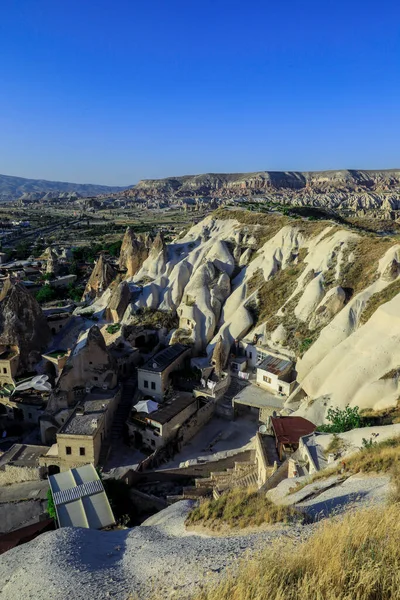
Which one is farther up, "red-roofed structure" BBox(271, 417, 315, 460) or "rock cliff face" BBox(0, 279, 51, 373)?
"rock cliff face" BBox(0, 279, 51, 373)

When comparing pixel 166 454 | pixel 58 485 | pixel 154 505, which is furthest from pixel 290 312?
pixel 58 485

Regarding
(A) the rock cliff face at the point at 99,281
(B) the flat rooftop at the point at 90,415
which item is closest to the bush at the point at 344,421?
(B) the flat rooftop at the point at 90,415

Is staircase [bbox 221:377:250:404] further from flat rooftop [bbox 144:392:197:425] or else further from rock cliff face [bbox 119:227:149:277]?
rock cliff face [bbox 119:227:149:277]

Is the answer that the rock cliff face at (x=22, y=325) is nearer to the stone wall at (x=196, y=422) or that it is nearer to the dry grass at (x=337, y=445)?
the stone wall at (x=196, y=422)

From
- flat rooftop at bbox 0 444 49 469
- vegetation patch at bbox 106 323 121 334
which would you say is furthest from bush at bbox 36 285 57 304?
flat rooftop at bbox 0 444 49 469

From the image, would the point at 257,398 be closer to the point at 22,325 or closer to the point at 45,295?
the point at 22,325

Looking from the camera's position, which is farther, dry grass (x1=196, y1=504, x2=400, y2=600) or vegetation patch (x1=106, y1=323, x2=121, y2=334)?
vegetation patch (x1=106, y1=323, x2=121, y2=334)

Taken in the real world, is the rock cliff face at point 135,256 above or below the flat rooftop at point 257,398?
above
